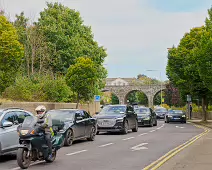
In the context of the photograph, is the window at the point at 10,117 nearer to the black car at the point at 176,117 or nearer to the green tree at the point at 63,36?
the black car at the point at 176,117

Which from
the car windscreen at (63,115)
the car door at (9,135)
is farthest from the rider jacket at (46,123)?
the car windscreen at (63,115)

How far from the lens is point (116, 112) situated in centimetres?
2466

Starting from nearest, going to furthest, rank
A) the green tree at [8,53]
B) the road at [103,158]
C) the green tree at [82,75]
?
1. the road at [103,158]
2. the green tree at [8,53]
3. the green tree at [82,75]

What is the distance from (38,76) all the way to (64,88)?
295 cm

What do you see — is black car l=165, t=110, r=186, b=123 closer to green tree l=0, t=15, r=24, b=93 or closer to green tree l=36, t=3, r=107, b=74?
green tree l=36, t=3, r=107, b=74

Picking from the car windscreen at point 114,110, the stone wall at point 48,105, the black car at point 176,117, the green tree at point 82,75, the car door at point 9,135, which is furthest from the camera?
the black car at point 176,117

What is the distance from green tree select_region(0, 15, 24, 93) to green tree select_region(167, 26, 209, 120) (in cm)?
1927

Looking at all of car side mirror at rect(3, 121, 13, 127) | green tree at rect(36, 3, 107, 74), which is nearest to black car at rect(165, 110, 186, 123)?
green tree at rect(36, 3, 107, 74)

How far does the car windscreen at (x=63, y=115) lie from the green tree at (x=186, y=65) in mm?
25664

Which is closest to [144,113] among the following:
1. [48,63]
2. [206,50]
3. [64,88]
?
[206,50]

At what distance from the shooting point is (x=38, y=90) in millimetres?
40250

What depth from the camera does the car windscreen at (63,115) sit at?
17748mm

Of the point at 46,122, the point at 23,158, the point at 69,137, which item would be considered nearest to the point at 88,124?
the point at 69,137

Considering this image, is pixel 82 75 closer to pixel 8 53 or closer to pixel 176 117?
pixel 176 117
